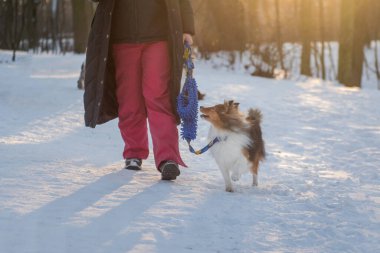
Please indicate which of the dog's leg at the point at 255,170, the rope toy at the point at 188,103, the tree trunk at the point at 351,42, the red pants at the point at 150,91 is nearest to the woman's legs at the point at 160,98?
the red pants at the point at 150,91

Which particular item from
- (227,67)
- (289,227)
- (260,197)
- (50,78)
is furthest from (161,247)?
(227,67)

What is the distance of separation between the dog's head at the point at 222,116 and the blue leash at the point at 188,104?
0.38 ft

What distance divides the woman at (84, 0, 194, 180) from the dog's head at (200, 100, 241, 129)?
0.90 feet

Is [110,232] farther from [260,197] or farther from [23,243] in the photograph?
[260,197]

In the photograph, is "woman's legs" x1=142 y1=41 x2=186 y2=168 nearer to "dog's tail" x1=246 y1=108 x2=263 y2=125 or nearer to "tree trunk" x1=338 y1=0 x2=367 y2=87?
"dog's tail" x1=246 y1=108 x2=263 y2=125

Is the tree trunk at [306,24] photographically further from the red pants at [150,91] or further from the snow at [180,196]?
the red pants at [150,91]

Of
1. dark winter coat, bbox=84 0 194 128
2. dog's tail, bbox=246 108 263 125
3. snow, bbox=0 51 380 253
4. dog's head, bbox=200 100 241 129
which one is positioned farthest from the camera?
dog's tail, bbox=246 108 263 125

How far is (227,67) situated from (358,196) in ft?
57.4

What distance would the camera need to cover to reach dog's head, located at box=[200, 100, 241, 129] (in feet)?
16.9

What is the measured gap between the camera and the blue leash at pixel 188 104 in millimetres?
5012

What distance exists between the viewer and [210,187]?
5172 millimetres

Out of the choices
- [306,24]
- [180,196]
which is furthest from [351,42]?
[180,196]

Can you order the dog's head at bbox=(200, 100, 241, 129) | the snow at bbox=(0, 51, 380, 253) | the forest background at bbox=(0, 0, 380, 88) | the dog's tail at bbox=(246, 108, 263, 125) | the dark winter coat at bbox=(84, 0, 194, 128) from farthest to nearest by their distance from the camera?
1. the forest background at bbox=(0, 0, 380, 88)
2. the dog's tail at bbox=(246, 108, 263, 125)
3. the dog's head at bbox=(200, 100, 241, 129)
4. the dark winter coat at bbox=(84, 0, 194, 128)
5. the snow at bbox=(0, 51, 380, 253)

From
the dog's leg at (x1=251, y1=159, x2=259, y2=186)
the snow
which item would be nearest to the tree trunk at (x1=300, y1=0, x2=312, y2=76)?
the snow
